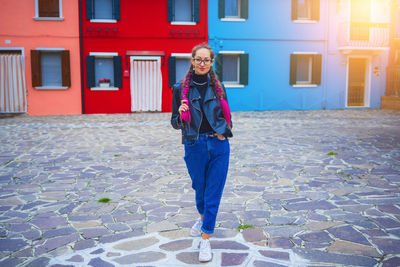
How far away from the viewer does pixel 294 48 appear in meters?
19.4

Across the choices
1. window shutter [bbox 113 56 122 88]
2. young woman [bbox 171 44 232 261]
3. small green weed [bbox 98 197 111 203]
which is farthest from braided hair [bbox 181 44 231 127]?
window shutter [bbox 113 56 122 88]

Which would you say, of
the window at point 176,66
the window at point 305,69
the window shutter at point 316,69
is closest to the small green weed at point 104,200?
the window at point 176,66

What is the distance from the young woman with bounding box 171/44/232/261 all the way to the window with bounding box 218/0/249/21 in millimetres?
16142

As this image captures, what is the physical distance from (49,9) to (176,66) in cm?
635

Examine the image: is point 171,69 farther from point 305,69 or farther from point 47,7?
point 305,69

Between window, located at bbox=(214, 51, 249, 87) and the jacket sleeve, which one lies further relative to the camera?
window, located at bbox=(214, 51, 249, 87)

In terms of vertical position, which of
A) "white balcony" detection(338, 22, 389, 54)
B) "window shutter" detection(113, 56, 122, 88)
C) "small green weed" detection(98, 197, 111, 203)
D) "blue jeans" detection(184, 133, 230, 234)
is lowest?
"small green weed" detection(98, 197, 111, 203)

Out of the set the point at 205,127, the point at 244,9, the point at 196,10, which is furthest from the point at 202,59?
the point at 244,9

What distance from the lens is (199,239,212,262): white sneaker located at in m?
3.01

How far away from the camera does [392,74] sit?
799 inches

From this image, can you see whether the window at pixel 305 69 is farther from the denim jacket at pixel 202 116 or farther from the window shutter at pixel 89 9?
the denim jacket at pixel 202 116

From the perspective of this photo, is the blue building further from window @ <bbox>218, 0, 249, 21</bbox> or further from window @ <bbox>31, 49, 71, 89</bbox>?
window @ <bbox>31, 49, 71, 89</bbox>

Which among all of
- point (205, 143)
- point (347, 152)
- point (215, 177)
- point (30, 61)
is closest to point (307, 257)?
point (215, 177)

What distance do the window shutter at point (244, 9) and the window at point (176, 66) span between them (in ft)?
11.2
